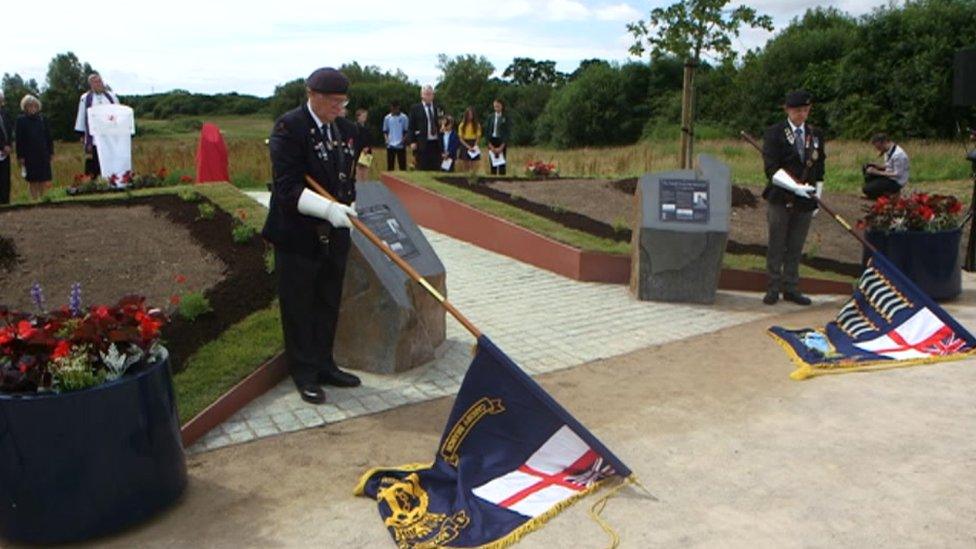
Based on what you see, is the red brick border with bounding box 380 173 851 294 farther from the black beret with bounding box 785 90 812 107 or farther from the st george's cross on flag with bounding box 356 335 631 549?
the st george's cross on flag with bounding box 356 335 631 549

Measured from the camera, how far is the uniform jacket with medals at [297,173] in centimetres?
525

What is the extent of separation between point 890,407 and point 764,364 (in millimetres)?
1097

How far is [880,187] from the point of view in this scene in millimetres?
13773

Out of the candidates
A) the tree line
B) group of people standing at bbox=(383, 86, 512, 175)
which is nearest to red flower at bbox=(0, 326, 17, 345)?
group of people standing at bbox=(383, 86, 512, 175)

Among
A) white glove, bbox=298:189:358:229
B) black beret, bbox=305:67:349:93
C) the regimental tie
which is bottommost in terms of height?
white glove, bbox=298:189:358:229

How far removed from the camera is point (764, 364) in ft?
21.0

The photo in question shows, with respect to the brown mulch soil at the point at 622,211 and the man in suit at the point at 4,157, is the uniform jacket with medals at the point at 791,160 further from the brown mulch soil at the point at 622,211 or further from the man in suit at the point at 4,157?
the man in suit at the point at 4,157

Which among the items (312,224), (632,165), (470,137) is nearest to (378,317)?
(312,224)

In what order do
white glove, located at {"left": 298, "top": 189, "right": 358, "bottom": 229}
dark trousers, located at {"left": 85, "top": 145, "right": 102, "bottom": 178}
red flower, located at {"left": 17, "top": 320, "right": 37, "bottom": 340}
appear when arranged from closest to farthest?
red flower, located at {"left": 17, "top": 320, "right": 37, "bottom": 340} < white glove, located at {"left": 298, "top": 189, "right": 358, "bottom": 229} < dark trousers, located at {"left": 85, "top": 145, "right": 102, "bottom": 178}

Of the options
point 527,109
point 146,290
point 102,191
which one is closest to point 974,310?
point 146,290

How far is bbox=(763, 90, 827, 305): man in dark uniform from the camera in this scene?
25.6 feet

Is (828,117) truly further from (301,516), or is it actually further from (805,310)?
(301,516)

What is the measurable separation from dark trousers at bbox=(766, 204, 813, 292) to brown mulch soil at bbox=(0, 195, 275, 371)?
4536 mm

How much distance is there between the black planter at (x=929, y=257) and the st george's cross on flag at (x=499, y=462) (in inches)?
203
